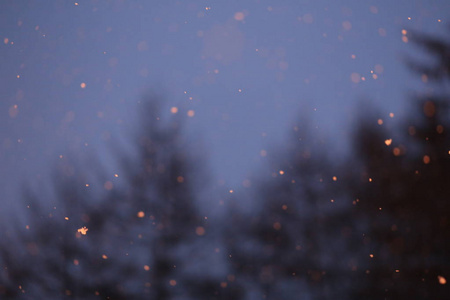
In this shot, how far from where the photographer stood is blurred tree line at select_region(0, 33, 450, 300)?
6008 mm

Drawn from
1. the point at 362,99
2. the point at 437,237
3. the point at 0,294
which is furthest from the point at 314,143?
the point at 0,294

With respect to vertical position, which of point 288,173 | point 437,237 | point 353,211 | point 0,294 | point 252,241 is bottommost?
point 437,237

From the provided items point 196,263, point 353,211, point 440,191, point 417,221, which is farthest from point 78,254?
point 440,191

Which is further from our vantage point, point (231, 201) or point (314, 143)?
point (314, 143)

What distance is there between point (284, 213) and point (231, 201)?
3.93 feet

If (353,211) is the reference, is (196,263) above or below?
above

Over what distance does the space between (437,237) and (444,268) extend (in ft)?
1.85

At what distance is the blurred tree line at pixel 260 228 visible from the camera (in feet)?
19.7

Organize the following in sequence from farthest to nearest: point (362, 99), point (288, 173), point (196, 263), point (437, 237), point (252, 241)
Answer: point (362, 99) → point (288, 173) → point (252, 241) → point (437, 237) → point (196, 263)

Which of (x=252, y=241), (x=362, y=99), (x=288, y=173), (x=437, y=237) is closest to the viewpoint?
(x=437, y=237)

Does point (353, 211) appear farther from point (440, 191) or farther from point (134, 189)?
point (134, 189)

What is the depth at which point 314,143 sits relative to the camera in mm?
8391

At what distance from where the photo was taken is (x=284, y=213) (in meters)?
7.62

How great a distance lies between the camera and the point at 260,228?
7434 mm
